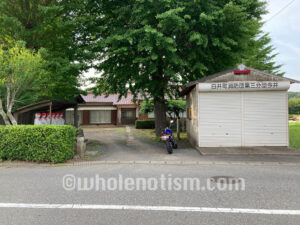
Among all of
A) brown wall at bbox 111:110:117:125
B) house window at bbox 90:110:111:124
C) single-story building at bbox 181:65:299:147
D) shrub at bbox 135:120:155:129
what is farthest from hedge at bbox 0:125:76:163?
brown wall at bbox 111:110:117:125

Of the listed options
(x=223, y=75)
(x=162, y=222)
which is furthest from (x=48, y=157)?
(x=223, y=75)

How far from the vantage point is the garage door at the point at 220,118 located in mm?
9844

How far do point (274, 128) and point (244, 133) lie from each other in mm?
1424

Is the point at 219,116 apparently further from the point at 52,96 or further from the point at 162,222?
the point at 52,96

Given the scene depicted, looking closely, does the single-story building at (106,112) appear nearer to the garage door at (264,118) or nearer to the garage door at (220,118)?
the garage door at (220,118)

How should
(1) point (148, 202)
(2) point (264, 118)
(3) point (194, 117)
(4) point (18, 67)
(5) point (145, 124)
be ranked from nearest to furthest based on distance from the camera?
(1) point (148, 202)
(4) point (18, 67)
(2) point (264, 118)
(3) point (194, 117)
(5) point (145, 124)

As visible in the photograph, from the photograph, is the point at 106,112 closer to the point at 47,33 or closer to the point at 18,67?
the point at 47,33

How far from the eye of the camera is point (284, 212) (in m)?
3.66

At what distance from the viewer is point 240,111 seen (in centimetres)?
985

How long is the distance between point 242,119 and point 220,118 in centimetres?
104

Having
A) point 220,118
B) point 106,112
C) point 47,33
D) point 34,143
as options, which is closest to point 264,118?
point 220,118
